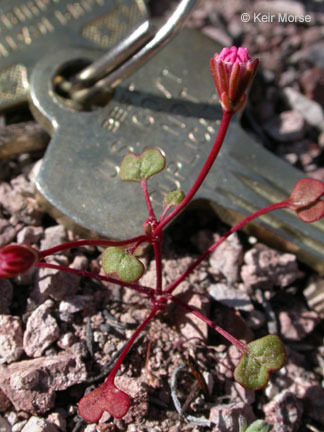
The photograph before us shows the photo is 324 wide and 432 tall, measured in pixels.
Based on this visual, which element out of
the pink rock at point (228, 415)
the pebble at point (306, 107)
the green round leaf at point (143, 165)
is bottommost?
the pink rock at point (228, 415)

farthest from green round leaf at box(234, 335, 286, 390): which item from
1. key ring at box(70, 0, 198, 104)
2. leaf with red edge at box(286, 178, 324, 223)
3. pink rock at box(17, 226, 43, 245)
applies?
key ring at box(70, 0, 198, 104)

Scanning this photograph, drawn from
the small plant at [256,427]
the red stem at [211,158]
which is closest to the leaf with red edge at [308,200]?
the red stem at [211,158]

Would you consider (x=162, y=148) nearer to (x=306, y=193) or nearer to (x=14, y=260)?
(x=306, y=193)

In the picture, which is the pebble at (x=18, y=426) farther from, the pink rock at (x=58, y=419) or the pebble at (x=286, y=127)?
the pebble at (x=286, y=127)

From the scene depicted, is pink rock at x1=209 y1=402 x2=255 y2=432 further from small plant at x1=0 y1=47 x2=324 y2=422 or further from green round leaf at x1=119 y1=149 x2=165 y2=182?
green round leaf at x1=119 y1=149 x2=165 y2=182

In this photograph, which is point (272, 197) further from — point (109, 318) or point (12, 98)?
point (12, 98)

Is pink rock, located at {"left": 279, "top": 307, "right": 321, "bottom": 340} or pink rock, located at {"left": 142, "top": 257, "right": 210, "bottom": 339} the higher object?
pink rock, located at {"left": 142, "top": 257, "right": 210, "bottom": 339}
